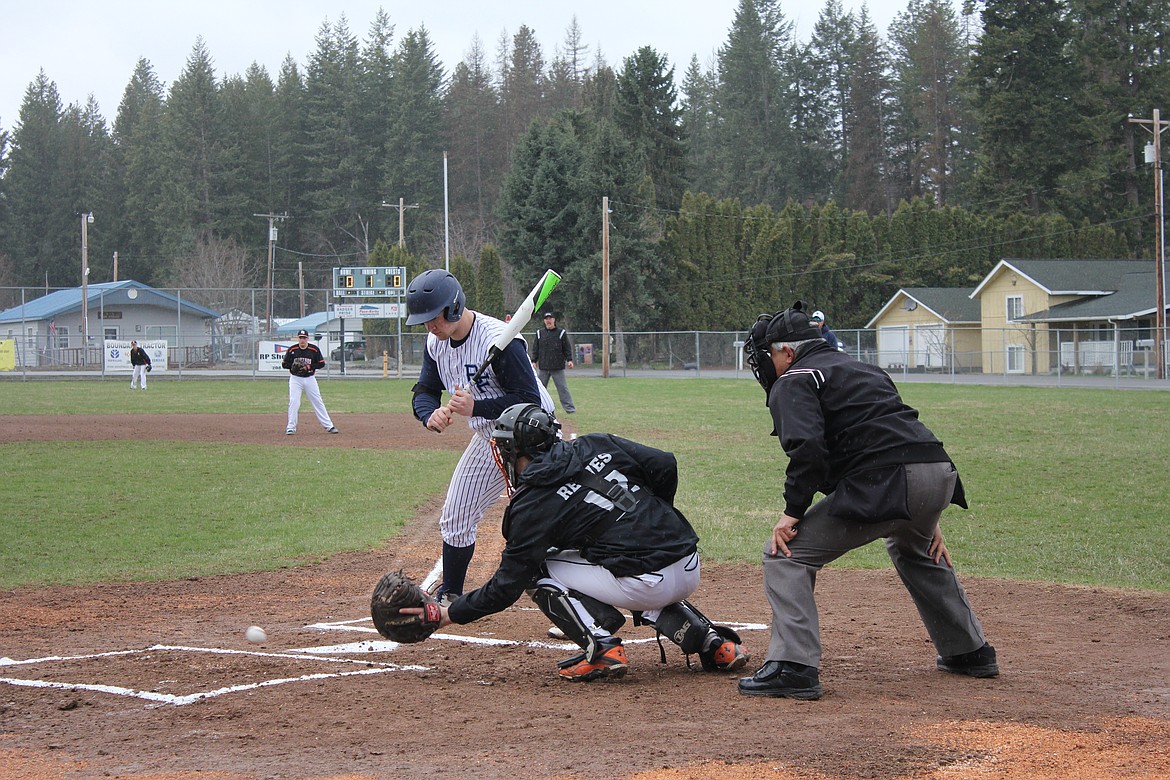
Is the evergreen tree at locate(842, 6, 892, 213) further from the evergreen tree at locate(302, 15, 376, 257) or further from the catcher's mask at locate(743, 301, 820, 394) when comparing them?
the catcher's mask at locate(743, 301, 820, 394)

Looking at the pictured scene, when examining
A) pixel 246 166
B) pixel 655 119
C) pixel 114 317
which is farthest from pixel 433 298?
pixel 246 166

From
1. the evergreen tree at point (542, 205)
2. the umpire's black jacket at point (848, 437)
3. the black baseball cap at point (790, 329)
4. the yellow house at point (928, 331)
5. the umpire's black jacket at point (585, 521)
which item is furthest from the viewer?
the evergreen tree at point (542, 205)

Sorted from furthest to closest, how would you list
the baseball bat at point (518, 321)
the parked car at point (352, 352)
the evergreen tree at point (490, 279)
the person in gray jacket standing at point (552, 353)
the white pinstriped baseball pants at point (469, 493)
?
the evergreen tree at point (490, 279) < the parked car at point (352, 352) < the person in gray jacket standing at point (552, 353) < the white pinstriped baseball pants at point (469, 493) < the baseball bat at point (518, 321)

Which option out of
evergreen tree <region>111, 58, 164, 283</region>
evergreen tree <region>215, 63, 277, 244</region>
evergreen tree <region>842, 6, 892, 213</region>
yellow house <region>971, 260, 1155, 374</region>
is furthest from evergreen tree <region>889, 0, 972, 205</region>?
evergreen tree <region>111, 58, 164, 283</region>

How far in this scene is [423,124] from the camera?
79250 mm

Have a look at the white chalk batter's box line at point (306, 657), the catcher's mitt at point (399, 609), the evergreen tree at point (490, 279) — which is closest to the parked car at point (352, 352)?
the evergreen tree at point (490, 279)

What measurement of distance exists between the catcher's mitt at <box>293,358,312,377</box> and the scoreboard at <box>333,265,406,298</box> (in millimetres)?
27753

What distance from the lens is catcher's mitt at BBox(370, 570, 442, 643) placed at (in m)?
5.09

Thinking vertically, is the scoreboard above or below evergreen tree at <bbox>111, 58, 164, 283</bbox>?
below

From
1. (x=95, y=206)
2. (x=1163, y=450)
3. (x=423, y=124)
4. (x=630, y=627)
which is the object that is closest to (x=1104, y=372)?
(x=1163, y=450)

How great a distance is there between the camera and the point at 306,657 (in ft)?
18.8

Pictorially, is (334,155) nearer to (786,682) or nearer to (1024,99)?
(1024,99)

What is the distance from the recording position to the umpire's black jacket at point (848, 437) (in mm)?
4617

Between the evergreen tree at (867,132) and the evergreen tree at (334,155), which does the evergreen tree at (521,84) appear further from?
the evergreen tree at (867,132)
